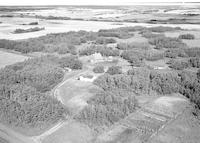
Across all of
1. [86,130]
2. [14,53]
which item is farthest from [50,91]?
[14,53]

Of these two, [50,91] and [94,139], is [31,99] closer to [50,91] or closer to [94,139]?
[50,91]

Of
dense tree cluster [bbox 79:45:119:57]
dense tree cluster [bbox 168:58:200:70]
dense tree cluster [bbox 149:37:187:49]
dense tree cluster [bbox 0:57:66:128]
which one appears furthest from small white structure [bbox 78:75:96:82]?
dense tree cluster [bbox 149:37:187:49]

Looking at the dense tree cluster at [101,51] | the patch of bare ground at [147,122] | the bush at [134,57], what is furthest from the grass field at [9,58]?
the patch of bare ground at [147,122]

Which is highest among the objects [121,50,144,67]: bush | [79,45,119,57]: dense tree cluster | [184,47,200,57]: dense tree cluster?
[184,47,200,57]: dense tree cluster

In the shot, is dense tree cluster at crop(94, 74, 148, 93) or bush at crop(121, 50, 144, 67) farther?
bush at crop(121, 50, 144, 67)

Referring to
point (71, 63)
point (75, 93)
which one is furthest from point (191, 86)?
point (71, 63)

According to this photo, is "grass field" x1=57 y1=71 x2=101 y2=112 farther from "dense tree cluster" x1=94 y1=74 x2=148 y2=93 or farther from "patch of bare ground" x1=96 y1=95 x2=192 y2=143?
"patch of bare ground" x1=96 y1=95 x2=192 y2=143
